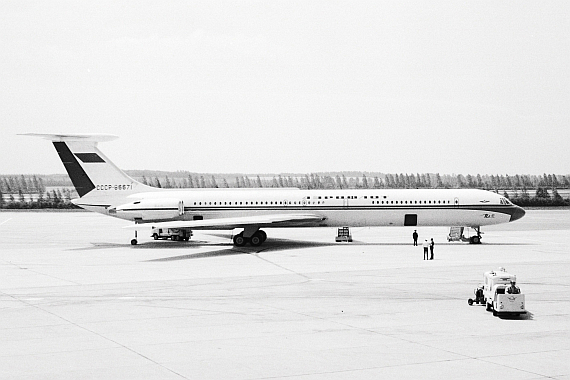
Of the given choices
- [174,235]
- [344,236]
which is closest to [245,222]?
[344,236]

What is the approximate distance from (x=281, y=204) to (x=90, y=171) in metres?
12.4

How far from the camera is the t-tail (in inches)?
1805

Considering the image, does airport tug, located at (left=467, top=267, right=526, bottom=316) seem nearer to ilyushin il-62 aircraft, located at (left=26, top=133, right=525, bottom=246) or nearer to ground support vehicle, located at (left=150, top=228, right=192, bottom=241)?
ilyushin il-62 aircraft, located at (left=26, top=133, right=525, bottom=246)

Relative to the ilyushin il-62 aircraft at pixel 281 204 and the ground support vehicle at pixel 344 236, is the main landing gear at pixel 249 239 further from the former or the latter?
the ground support vehicle at pixel 344 236

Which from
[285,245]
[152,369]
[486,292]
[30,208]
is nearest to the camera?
[152,369]

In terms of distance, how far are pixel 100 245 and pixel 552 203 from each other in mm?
65630

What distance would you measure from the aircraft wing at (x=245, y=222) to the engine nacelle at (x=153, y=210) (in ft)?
3.70

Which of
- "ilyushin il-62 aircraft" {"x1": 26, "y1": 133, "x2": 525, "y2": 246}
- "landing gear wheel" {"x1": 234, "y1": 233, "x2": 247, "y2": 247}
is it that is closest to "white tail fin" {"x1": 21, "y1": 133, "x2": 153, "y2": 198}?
"ilyushin il-62 aircraft" {"x1": 26, "y1": 133, "x2": 525, "y2": 246}

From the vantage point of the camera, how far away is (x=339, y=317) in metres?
20.3

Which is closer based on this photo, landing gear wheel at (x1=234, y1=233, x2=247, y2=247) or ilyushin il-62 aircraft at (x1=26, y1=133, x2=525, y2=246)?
landing gear wheel at (x1=234, y1=233, x2=247, y2=247)

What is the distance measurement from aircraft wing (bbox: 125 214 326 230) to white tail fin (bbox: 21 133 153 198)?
4.98 meters

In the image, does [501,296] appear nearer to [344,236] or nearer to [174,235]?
[344,236]

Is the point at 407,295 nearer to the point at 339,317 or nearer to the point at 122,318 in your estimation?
the point at 339,317

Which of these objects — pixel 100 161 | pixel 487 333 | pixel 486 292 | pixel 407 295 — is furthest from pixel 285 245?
pixel 487 333
